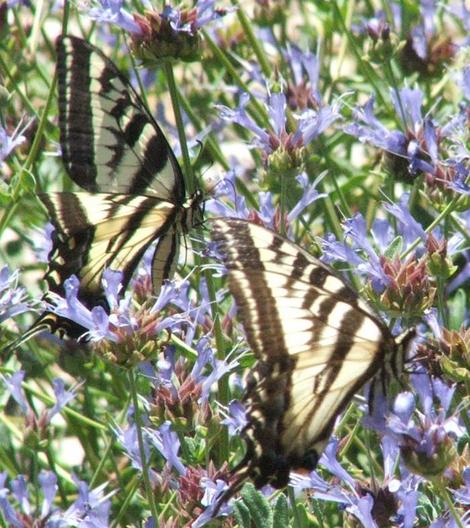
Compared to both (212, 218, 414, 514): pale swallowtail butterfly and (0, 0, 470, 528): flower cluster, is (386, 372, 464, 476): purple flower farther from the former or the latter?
(212, 218, 414, 514): pale swallowtail butterfly

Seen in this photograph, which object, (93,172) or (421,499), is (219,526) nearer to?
(421,499)

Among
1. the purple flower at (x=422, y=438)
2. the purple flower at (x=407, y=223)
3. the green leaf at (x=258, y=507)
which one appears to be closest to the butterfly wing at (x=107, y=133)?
the purple flower at (x=407, y=223)

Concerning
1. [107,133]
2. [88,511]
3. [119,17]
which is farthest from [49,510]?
[119,17]

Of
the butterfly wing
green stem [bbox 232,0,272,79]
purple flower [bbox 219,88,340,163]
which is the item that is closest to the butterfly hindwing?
purple flower [bbox 219,88,340,163]

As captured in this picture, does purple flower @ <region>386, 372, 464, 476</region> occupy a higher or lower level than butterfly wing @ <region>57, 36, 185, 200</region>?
lower

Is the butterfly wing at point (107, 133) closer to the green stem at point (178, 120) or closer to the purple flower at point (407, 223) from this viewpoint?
the green stem at point (178, 120)

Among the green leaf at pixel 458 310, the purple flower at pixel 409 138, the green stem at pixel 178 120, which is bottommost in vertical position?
the green leaf at pixel 458 310
